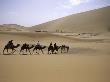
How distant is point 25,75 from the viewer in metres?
9.41

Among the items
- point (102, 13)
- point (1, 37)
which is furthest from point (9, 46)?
point (102, 13)

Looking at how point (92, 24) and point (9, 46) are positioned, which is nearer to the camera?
point (9, 46)

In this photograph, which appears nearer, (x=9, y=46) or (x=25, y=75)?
(x=25, y=75)

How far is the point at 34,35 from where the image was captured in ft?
153

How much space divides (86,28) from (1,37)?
167 ft

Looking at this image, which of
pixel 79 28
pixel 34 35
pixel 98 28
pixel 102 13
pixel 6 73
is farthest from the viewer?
pixel 102 13

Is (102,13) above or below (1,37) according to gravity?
above

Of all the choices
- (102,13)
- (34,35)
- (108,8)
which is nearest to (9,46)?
(34,35)

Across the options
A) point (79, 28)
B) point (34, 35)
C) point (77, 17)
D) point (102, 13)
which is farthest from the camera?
point (77, 17)

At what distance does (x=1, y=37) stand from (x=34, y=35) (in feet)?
22.7

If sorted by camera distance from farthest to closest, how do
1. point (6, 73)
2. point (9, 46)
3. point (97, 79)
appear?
1. point (9, 46)
2. point (6, 73)
3. point (97, 79)

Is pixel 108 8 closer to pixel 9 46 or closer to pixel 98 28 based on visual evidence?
pixel 98 28

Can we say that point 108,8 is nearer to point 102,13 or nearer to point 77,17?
point 102,13

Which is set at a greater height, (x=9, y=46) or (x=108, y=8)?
(x=108, y=8)
